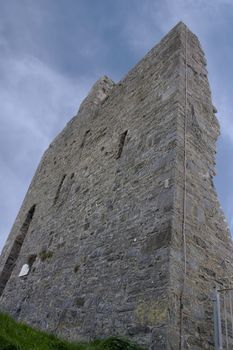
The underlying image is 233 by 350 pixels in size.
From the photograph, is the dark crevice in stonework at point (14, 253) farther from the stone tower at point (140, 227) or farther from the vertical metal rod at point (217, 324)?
the vertical metal rod at point (217, 324)

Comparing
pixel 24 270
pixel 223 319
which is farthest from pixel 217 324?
pixel 24 270

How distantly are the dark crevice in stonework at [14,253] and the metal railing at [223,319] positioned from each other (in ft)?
20.4

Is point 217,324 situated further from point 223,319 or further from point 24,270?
point 24,270

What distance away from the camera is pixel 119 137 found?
25.5 ft

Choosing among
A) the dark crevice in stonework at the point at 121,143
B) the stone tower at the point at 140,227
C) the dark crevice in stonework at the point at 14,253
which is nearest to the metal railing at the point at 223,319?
the stone tower at the point at 140,227

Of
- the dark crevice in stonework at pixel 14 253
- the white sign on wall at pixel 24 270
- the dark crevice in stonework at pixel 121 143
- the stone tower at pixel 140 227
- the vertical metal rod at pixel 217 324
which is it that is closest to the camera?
the vertical metal rod at pixel 217 324

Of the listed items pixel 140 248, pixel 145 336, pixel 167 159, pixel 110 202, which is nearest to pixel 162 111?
pixel 167 159

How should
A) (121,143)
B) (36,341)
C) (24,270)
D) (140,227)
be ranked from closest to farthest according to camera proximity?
(36,341)
(140,227)
(121,143)
(24,270)

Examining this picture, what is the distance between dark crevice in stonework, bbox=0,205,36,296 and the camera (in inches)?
368

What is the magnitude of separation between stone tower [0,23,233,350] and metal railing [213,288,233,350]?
164mm

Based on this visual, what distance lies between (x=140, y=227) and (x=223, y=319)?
1.68 meters

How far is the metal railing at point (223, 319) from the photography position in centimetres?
419

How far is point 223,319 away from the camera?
15.3 feet

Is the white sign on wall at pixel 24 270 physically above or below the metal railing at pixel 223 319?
above
